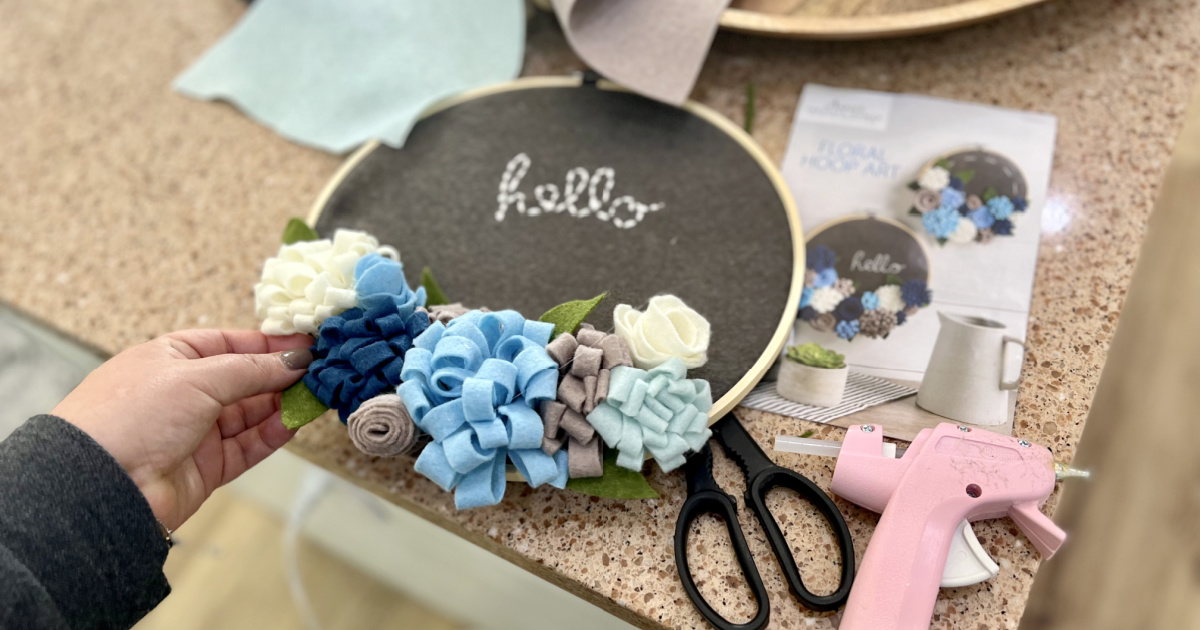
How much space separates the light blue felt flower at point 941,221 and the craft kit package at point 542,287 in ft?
0.43

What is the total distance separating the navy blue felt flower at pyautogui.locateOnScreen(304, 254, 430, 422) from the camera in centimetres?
49

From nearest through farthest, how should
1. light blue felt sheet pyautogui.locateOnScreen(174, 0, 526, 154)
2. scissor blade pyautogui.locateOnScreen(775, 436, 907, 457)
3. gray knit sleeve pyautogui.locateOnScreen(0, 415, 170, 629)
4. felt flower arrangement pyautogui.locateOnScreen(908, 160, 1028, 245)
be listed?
1. gray knit sleeve pyautogui.locateOnScreen(0, 415, 170, 629)
2. scissor blade pyautogui.locateOnScreen(775, 436, 907, 457)
3. felt flower arrangement pyautogui.locateOnScreen(908, 160, 1028, 245)
4. light blue felt sheet pyautogui.locateOnScreen(174, 0, 526, 154)

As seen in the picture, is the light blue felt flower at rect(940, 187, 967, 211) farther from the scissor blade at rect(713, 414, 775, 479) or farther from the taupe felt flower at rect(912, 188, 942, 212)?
the scissor blade at rect(713, 414, 775, 479)

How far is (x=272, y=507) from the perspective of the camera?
1093mm

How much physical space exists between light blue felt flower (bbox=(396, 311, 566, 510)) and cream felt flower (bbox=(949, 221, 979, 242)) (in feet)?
1.25

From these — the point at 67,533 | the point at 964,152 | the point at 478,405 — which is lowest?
the point at 67,533

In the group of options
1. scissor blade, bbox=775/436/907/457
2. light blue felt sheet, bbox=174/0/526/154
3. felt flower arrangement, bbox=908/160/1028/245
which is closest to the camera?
scissor blade, bbox=775/436/907/457

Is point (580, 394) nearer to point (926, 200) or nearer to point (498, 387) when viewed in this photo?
point (498, 387)

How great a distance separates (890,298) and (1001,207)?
0.44ft

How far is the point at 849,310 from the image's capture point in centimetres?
61

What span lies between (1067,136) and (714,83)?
33 centimetres

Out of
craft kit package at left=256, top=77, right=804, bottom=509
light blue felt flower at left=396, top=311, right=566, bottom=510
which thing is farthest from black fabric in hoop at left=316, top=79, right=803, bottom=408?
light blue felt flower at left=396, top=311, right=566, bottom=510

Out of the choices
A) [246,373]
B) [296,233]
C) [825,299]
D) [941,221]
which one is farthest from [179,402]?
[941,221]

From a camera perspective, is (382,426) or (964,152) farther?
(964,152)
